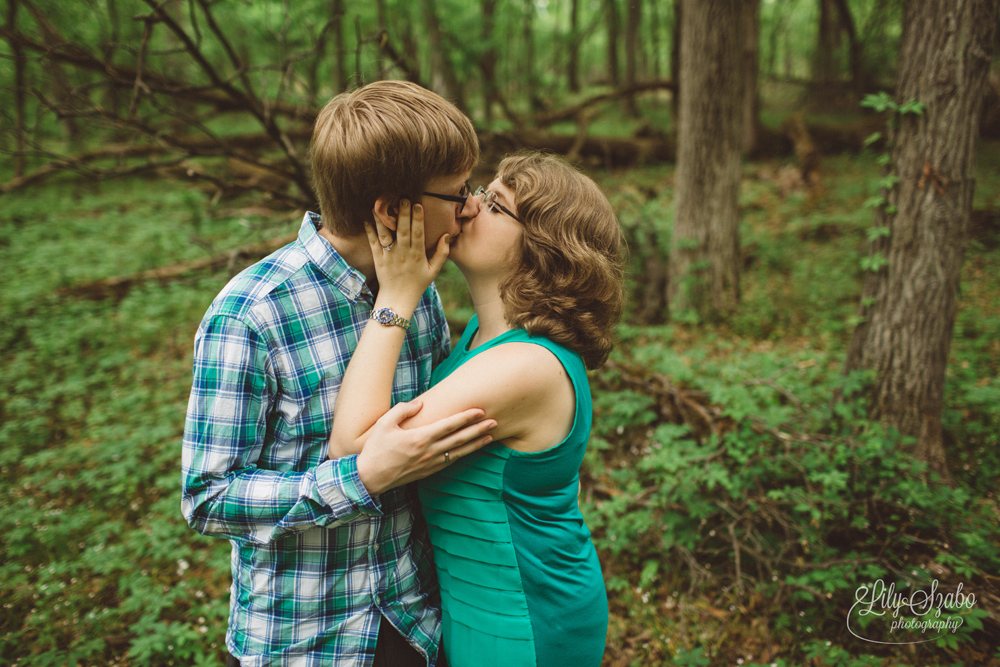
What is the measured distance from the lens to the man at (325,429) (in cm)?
126

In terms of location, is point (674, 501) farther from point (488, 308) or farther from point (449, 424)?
point (449, 424)

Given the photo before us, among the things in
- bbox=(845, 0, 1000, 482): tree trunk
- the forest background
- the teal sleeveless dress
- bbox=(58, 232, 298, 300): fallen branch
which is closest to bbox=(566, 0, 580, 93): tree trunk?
the forest background

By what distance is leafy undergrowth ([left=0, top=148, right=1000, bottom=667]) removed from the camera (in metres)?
2.68

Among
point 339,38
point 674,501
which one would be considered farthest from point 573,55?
point 674,501

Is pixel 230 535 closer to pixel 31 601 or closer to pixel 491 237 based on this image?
pixel 491 237

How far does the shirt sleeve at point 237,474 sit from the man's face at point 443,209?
55cm

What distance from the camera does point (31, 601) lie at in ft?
9.95

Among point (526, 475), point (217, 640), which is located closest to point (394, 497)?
point (526, 475)

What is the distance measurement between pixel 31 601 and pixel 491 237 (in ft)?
11.8

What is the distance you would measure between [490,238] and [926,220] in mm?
3058

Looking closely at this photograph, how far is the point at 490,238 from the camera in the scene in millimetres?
1632

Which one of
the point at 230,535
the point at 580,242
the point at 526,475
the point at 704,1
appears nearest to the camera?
the point at 230,535

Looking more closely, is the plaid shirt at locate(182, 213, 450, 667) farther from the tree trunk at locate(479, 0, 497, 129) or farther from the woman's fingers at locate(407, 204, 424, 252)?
the tree trunk at locate(479, 0, 497, 129)

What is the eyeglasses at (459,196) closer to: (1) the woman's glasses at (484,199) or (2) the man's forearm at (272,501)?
(1) the woman's glasses at (484,199)
